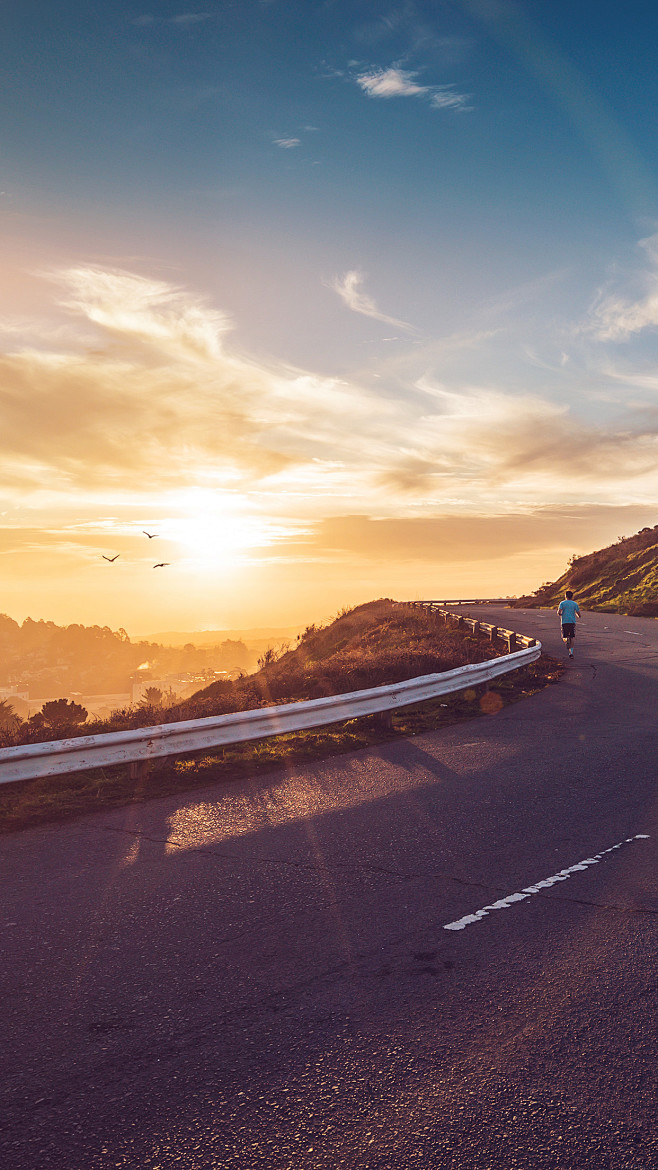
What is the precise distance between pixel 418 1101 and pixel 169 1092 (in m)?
1.00

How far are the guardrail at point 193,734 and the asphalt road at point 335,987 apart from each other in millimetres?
953

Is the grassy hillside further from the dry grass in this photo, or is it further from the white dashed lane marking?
the white dashed lane marking

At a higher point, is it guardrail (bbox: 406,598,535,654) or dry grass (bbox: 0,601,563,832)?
guardrail (bbox: 406,598,535,654)

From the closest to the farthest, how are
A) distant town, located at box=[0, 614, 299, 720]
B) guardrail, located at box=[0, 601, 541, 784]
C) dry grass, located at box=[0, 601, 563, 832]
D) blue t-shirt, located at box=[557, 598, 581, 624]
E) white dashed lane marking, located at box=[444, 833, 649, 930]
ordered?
white dashed lane marking, located at box=[444, 833, 649, 930], guardrail, located at box=[0, 601, 541, 784], dry grass, located at box=[0, 601, 563, 832], blue t-shirt, located at box=[557, 598, 581, 624], distant town, located at box=[0, 614, 299, 720]

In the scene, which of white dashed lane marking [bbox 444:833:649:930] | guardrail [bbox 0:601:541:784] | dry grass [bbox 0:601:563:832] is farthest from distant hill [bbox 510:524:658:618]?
white dashed lane marking [bbox 444:833:649:930]

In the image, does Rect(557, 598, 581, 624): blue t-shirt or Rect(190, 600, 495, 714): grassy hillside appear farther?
Rect(557, 598, 581, 624): blue t-shirt

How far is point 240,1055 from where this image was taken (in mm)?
3209

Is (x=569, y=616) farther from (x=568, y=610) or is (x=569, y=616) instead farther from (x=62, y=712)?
(x=62, y=712)

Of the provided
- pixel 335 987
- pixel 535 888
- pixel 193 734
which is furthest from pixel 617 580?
pixel 335 987

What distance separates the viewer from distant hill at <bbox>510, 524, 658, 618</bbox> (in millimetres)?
41438

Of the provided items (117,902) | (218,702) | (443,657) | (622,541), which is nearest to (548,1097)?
(117,902)

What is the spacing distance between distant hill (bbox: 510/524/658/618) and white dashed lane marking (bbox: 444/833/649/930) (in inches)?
1259

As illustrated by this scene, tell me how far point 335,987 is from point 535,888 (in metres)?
1.89

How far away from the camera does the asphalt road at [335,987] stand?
275 cm
